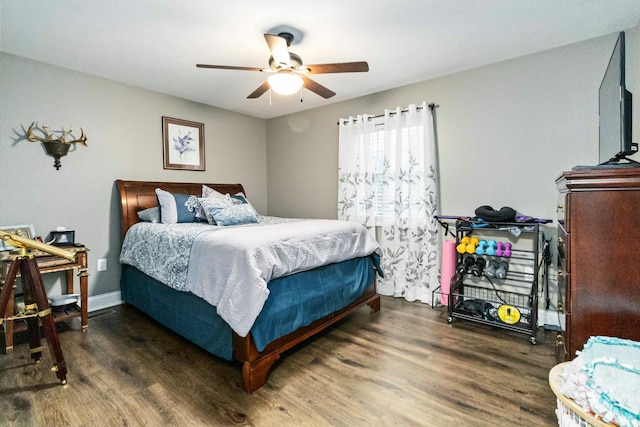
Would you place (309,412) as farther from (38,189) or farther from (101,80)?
(101,80)

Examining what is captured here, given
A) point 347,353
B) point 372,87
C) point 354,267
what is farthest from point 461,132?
point 347,353

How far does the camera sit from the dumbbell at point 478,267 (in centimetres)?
287

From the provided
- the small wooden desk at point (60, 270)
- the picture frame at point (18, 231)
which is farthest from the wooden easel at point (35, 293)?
the picture frame at point (18, 231)

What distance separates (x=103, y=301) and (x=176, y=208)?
1.24 m

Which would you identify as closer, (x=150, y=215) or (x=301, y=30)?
(x=301, y=30)

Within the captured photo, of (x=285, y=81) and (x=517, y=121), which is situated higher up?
(x=285, y=81)

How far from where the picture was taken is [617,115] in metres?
1.68

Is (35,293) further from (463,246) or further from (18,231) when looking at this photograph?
(463,246)

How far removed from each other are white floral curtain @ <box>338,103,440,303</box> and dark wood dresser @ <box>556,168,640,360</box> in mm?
1851

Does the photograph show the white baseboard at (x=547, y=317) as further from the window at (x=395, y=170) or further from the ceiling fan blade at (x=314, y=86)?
the ceiling fan blade at (x=314, y=86)

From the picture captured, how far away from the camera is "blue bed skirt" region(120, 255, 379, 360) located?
2.03m

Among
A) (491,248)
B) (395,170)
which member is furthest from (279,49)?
(491,248)

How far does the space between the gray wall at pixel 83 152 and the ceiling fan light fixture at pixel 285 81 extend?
201cm

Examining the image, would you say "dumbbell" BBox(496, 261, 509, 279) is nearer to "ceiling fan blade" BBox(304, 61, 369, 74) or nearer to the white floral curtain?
the white floral curtain
